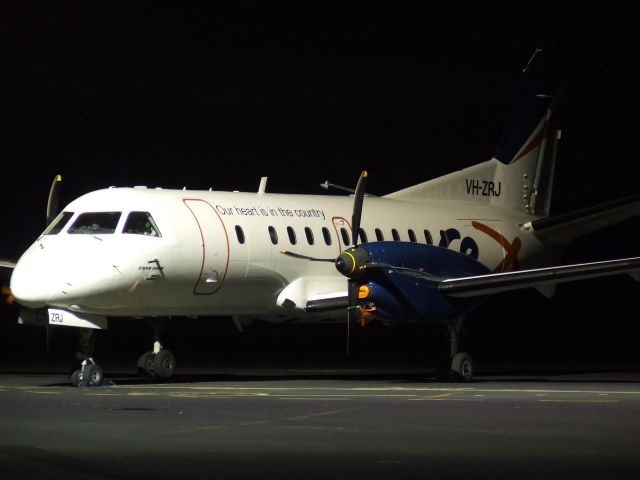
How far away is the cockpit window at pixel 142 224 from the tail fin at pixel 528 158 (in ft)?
28.9

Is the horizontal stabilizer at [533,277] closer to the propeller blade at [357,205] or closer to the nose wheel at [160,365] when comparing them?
the propeller blade at [357,205]

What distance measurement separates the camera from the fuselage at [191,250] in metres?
20.4

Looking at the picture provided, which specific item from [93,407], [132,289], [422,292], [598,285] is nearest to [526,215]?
[422,292]

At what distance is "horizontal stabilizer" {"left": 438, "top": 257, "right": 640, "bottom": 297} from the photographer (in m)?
20.8

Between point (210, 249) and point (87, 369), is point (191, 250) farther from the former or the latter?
point (87, 369)

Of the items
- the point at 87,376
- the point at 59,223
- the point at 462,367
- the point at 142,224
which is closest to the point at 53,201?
the point at 59,223

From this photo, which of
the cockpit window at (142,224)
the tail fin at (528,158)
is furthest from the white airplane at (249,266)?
the tail fin at (528,158)

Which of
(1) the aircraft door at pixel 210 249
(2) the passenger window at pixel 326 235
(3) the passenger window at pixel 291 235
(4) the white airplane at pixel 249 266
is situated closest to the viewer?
(4) the white airplane at pixel 249 266

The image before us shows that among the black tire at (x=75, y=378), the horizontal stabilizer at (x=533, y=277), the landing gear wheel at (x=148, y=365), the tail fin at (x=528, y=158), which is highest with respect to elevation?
the tail fin at (x=528, y=158)

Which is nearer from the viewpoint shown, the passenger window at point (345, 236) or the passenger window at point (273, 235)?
the passenger window at point (273, 235)

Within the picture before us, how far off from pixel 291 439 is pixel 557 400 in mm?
6038

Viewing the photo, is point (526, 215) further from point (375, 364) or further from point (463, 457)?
point (463, 457)

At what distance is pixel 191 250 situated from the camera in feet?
71.5

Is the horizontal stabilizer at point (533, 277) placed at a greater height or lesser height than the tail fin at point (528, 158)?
lesser
